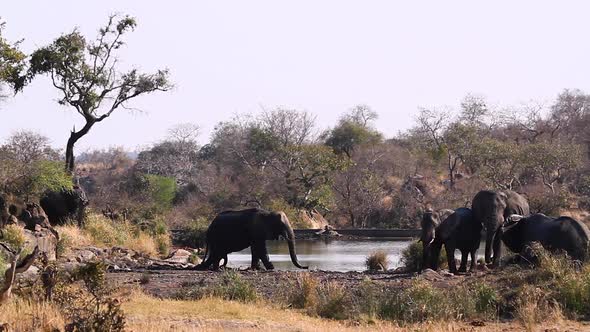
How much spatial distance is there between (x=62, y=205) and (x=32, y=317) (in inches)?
733

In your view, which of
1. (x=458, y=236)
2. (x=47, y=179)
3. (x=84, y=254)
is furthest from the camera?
(x=47, y=179)

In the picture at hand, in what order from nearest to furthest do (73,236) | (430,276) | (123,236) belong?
(430,276) < (73,236) < (123,236)

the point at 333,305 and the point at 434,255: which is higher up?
the point at 434,255

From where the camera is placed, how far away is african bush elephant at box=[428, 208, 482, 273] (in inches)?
998

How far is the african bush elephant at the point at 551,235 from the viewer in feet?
72.3

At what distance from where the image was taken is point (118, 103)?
38.8 metres

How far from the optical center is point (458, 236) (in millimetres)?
25547

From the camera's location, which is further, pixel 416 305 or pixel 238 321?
pixel 416 305

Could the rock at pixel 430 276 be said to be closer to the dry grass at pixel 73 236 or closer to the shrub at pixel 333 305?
the shrub at pixel 333 305

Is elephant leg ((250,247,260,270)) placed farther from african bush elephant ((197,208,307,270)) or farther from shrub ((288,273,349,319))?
shrub ((288,273,349,319))

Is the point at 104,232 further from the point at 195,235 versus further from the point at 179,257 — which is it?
the point at 195,235

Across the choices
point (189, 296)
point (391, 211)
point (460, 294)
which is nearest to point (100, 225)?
point (189, 296)

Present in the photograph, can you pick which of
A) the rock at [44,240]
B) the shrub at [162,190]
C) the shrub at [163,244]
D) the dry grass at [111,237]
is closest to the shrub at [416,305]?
the rock at [44,240]

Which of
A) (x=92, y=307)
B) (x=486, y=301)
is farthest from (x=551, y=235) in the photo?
(x=92, y=307)
